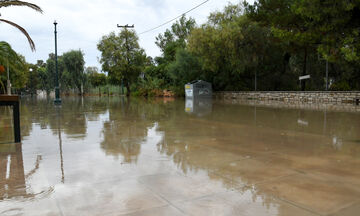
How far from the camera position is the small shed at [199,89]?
29000 mm

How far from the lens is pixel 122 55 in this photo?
147ft

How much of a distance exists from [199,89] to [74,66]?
30.2 metres

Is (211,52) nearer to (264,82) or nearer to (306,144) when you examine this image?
(264,82)

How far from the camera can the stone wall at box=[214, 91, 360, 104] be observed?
18.9 meters

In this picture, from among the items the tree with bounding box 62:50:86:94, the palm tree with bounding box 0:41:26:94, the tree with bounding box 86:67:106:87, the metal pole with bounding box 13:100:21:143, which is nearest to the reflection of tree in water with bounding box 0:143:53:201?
the metal pole with bounding box 13:100:21:143

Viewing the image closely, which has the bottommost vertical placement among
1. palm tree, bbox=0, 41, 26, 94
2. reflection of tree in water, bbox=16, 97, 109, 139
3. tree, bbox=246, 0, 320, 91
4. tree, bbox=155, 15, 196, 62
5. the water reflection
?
reflection of tree in water, bbox=16, 97, 109, 139

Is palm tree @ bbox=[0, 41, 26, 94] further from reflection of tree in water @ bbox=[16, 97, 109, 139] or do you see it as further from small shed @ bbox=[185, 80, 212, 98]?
small shed @ bbox=[185, 80, 212, 98]

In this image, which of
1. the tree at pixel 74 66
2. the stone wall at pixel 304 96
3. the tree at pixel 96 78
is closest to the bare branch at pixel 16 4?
the stone wall at pixel 304 96

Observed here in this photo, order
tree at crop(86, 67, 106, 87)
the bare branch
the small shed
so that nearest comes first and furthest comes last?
the bare branch, the small shed, tree at crop(86, 67, 106, 87)

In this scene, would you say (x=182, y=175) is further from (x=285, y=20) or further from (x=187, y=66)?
(x=187, y=66)

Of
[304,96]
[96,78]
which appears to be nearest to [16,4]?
[304,96]

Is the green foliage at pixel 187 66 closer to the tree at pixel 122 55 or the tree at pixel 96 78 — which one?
the tree at pixel 122 55

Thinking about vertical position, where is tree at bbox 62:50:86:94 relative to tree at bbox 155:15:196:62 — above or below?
below

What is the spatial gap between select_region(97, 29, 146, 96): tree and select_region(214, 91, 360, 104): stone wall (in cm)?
2151
